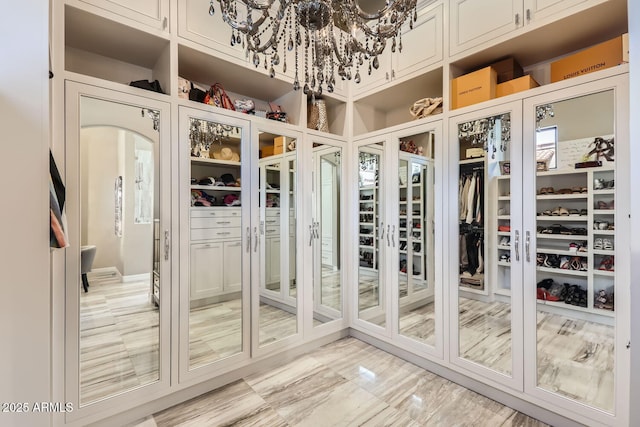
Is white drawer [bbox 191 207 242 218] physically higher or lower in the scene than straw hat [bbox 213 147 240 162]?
lower

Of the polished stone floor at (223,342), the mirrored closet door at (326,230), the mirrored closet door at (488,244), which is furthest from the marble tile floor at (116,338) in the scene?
the mirrored closet door at (488,244)

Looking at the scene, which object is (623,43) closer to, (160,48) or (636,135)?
(636,135)

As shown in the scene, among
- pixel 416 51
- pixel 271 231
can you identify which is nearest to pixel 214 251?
pixel 271 231

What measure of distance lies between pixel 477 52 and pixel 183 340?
2867 mm

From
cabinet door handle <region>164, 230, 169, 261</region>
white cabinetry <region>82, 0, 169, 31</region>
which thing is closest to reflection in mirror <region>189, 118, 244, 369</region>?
cabinet door handle <region>164, 230, 169, 261</region>

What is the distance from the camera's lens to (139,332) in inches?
75.2

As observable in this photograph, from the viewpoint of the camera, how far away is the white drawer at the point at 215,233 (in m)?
2.09

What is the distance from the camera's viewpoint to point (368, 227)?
284 centimetres

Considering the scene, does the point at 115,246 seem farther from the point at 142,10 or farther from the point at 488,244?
the point at 488,244

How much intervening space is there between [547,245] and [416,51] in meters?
1.76

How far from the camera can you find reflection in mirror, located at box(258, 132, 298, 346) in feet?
7.91

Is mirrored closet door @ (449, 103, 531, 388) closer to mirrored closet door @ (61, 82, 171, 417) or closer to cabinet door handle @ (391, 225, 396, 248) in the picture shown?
cabinet door handle @ (391, 225, 396, 248)

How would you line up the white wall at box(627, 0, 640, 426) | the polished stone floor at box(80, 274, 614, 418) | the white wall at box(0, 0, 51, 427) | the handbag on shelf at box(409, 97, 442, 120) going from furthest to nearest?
the handbag on shelf at box(409, 97, 442, 120), the polished stone floor at box(80, 274, 614, 418), the white wall at box(0, 0, 51, 427), the white wall at box(627, 0, 640, 426)

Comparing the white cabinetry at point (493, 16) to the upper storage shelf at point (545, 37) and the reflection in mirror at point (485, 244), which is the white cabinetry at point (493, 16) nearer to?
the upper storage shelf at point (545, 37)
